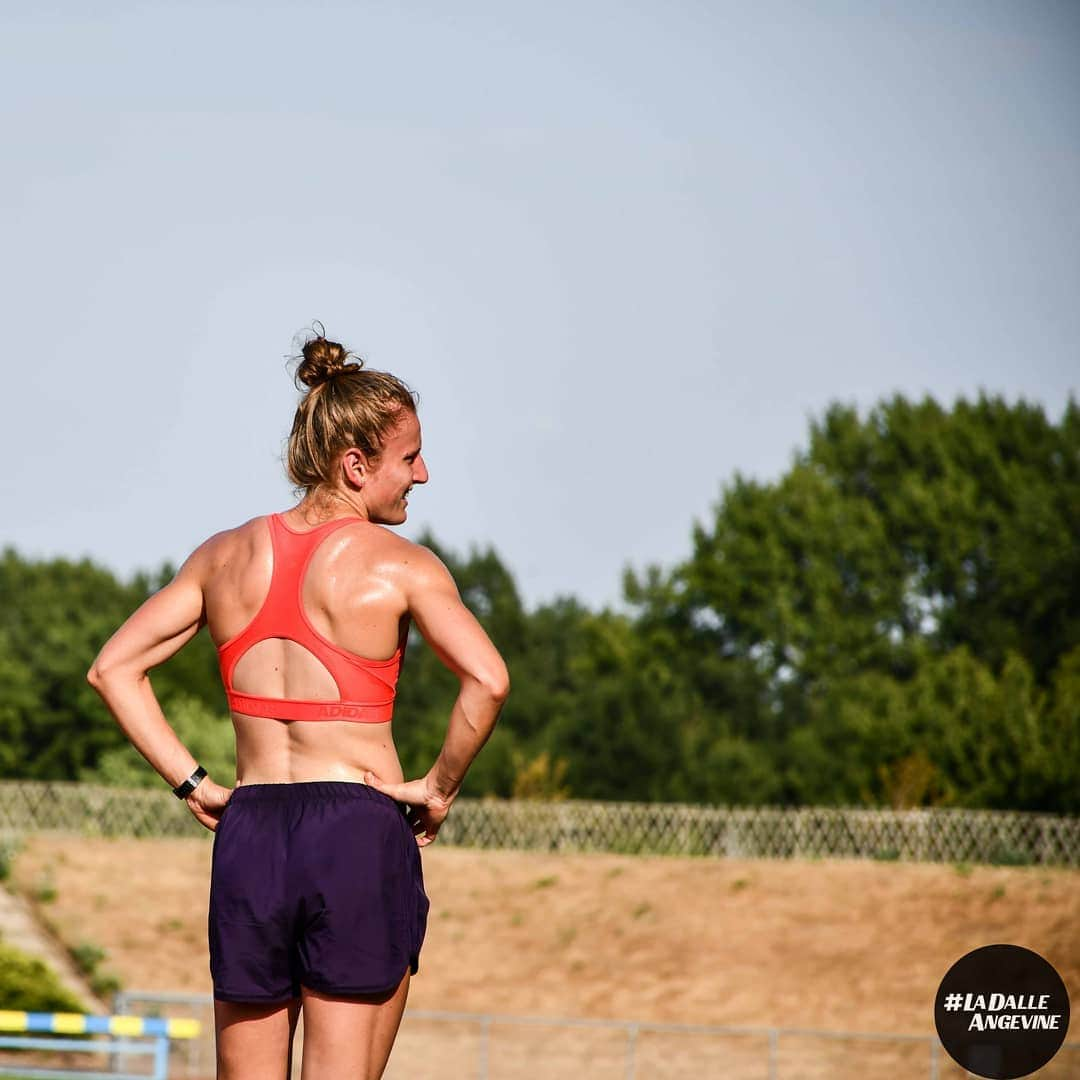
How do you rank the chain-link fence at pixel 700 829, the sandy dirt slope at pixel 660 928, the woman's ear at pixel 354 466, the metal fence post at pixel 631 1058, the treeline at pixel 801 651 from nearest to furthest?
the woman's ear at pixel 354 466 → the metal fence post at pixel 631 1058 → the sandy dirt slope at pixel 660 928 → the chain-link fence at pixel 700 829 → the treeline at pixel 801 651

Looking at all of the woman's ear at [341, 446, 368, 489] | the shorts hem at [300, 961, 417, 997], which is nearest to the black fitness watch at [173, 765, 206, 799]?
the shorts hem at [300, 961, 417, 997]

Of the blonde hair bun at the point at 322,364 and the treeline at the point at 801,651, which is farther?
the treeline at the point at 801,651

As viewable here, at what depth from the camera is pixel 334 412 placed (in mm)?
3838

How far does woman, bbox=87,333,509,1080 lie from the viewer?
3645 millimetres

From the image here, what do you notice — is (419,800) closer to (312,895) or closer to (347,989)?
(312,895)

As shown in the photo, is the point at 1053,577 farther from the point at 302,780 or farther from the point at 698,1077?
the point at 302,780

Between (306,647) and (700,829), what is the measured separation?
125 ft

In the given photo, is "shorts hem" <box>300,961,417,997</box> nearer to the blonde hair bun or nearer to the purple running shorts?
the purple running shorts

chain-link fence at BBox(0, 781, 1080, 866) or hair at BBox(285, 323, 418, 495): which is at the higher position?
hair at BBox(285, 323, 418, 495)

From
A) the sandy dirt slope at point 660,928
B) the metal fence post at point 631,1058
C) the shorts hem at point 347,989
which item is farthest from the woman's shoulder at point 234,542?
the sandy dirt slope at point 660,928

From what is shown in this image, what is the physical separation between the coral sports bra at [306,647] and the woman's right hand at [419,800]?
0.49ft

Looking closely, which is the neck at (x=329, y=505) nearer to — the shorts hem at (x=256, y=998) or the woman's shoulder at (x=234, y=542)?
the woman's shoulder at (x=234, y=542)

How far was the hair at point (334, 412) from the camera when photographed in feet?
12.6

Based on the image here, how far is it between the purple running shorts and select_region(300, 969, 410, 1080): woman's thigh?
0.04 metres
